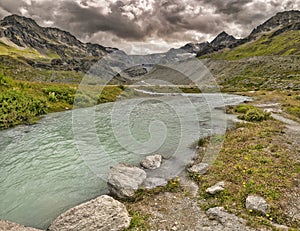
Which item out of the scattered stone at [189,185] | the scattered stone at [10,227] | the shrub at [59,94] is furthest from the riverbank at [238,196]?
the shrub at [59,94]

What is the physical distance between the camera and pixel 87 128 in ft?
99.8

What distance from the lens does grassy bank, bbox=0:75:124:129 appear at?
31.1 m

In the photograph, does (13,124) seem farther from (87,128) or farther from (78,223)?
(78,223)

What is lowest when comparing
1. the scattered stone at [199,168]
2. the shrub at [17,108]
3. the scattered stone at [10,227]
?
the scattered stone at [10,227]

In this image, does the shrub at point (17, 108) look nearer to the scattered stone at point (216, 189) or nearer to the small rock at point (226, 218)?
the scattered stone at point (216, 189)

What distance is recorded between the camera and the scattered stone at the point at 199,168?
15634 millimetres

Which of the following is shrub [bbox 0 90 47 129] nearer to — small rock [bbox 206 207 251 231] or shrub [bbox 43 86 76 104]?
shrub [bbox 43 86 76 104]

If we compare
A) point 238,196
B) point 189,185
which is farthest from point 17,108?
point 238,196

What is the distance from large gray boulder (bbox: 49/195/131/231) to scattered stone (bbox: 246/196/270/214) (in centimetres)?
603

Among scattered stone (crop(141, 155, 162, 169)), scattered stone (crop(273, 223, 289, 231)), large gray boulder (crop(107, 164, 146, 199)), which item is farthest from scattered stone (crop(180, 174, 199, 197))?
scattered stone (crop(273, 223, 289, 231))

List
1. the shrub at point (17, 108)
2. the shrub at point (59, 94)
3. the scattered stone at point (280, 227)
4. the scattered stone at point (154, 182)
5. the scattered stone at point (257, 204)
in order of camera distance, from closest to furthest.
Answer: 1. the scattered stone at point (280, 227)
2. the scattered stone at point (257, 204)
3. the scattered stone at point (154, 182)
4. the shrub at point (17, 108)
5. the shrub at point (59, 94)

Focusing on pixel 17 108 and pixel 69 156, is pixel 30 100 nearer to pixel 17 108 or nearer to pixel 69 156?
pixel 17 108

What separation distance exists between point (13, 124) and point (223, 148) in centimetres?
2729

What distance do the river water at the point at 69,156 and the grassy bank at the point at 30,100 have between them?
265cm
